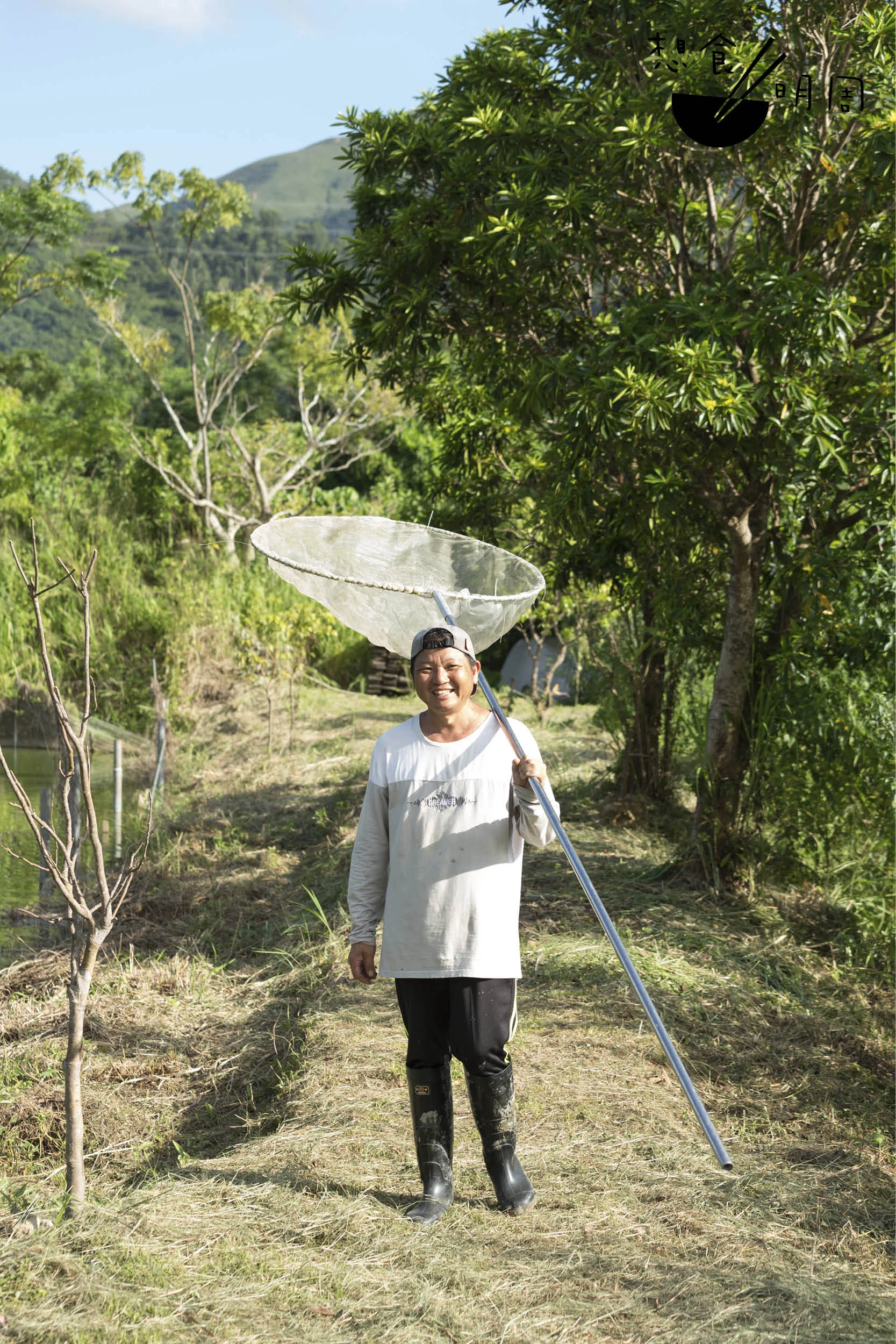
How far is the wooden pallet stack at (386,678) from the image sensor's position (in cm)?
1370

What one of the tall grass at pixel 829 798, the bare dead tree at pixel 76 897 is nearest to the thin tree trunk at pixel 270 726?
the tall grass at pixel 829 798

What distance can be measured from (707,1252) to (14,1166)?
236 cm

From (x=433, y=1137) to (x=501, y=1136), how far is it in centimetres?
18

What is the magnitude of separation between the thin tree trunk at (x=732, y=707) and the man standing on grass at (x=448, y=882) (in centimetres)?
331

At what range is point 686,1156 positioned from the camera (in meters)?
3.57

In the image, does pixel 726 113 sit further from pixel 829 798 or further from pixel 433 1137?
pixel 433 1137

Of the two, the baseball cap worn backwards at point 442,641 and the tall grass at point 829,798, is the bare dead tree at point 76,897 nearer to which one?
the baseball cap worn backwards at point 442,641

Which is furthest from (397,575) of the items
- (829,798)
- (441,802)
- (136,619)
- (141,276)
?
(141,276)

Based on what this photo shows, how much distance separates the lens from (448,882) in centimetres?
290

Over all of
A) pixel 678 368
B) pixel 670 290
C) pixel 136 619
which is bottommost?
pixel 136 619

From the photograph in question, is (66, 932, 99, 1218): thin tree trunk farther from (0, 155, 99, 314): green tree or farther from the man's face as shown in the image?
(0, 155, 99, 314): green tree

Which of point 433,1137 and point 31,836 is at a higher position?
point 433,1137

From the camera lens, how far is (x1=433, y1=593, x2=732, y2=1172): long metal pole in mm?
2340

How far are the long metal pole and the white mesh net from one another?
1.80 feet
